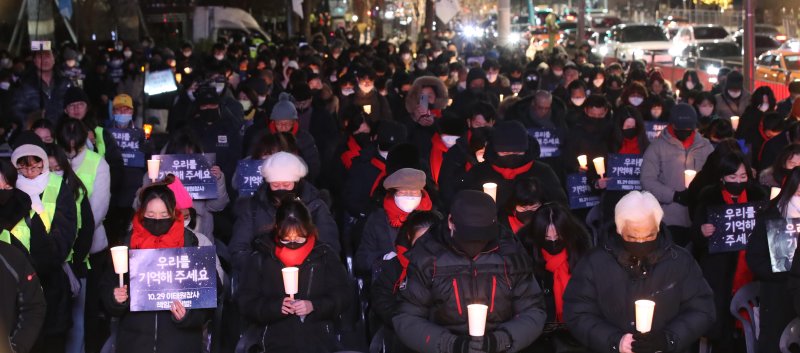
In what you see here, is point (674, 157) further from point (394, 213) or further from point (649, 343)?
point (649, 343)

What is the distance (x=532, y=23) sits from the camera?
193 feet

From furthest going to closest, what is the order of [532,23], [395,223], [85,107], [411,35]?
[411,35] → [532,23] → [85,107] → [395,223]

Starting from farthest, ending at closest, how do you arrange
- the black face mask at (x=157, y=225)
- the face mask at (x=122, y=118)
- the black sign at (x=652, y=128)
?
the black sign at (x=652, y=128)
the face mask at (x=122, y=118)
the black face mask at (x=157, y=225)

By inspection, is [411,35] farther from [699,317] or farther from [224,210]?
[699,317]

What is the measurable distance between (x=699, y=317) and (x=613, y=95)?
1254cm

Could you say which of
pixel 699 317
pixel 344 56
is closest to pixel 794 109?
pixel 699 317

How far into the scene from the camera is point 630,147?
12883 millimetres

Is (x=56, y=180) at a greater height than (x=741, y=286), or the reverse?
(x=56, y=180)

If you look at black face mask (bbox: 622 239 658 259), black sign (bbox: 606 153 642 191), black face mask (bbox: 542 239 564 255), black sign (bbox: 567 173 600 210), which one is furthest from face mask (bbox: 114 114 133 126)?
black face mask (bbox: 622 239 658 259)

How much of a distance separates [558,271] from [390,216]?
1385 mm

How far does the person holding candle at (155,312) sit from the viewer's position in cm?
773

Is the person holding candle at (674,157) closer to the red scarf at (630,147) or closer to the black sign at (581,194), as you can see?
the black sign at (581,194)

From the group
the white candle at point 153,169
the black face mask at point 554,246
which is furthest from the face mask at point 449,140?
the black face mask at point 554,246

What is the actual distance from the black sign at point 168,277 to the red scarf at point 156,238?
0.22m
